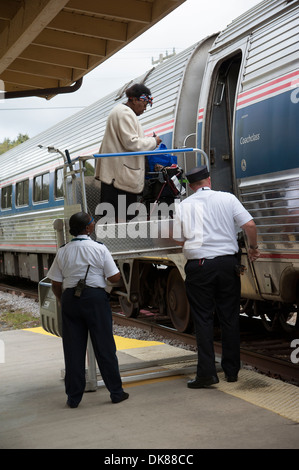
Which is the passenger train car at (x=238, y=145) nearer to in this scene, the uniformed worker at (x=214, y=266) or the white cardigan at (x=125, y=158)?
the white cardigan at (x=125, y=158)

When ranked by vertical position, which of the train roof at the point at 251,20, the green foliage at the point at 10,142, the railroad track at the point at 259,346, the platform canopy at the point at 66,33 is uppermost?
the green foliage at the point at 10,142

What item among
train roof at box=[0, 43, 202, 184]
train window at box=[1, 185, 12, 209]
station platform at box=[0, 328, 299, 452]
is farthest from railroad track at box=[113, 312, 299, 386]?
train window at box=[1, 185, 12, 209]

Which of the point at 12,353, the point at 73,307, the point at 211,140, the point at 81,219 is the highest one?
the point at 211,140

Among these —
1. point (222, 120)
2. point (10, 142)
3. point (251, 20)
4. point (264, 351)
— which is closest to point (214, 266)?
point (264, 351)

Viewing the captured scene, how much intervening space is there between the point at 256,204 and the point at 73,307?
227 centimetres

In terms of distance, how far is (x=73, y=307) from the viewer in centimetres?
520

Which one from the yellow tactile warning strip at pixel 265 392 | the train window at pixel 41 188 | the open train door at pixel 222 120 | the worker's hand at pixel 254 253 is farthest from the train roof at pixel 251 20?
the train window at pixel 41 188

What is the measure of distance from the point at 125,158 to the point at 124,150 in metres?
0.10

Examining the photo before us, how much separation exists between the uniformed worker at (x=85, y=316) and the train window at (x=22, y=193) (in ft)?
33.7

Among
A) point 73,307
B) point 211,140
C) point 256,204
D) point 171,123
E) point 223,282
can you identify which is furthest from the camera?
point 171,123

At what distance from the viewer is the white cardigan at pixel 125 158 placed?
5.86 m

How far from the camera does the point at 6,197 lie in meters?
17.4
